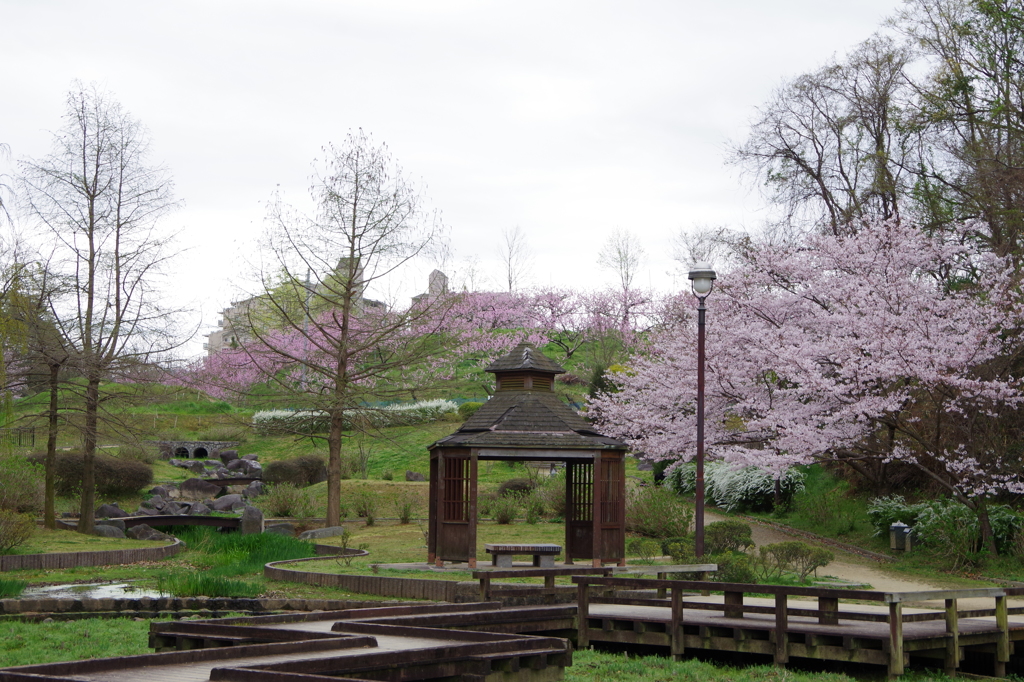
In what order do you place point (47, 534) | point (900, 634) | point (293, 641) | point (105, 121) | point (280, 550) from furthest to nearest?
1. point (105, 121)
2. point (47, 534)
3. point (280, 550)
4. point (900, 634)
5. point (293, 641)

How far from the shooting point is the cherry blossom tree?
66.5ft

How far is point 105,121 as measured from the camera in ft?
74.1

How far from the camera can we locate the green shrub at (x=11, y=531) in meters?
17.4

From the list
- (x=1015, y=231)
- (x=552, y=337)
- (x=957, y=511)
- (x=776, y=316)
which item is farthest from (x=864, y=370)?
(x=552, y=337)

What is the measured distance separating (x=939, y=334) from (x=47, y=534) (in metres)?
18.9

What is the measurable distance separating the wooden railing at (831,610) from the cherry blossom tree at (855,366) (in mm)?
8814

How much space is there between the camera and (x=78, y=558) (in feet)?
56.7

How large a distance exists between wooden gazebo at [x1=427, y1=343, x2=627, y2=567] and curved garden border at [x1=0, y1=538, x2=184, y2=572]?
517 centimetres

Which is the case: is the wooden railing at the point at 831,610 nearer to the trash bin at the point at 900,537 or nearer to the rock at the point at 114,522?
the trash bin at the point at 900,537

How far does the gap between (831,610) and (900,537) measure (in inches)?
440

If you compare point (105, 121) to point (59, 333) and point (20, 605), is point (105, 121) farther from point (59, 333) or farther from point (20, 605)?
point (20, 605)

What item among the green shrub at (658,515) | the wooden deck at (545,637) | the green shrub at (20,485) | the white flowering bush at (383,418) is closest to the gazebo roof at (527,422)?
the wooden deck at (545,637)

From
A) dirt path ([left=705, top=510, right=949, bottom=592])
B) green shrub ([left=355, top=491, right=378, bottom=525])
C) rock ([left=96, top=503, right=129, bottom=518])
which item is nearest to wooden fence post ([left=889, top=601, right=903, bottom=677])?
dirt path ([left=705, top=510, right=949, bottom=592])

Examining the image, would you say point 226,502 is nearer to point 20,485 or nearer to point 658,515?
point 20,485
